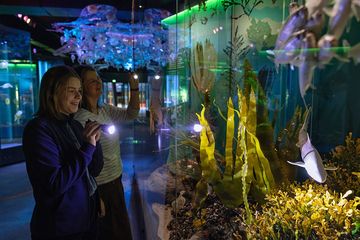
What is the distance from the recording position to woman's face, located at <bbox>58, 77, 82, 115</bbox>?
1.20 metres

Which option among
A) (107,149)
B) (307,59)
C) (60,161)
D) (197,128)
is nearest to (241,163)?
(197,128)

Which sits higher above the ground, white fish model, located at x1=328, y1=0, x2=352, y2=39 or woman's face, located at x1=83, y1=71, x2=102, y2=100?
white fish model, located at x1=328, y1=0, x2=352, y2=39

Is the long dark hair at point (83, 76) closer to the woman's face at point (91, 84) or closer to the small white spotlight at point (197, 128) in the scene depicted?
the woman's face at point (91, 84)

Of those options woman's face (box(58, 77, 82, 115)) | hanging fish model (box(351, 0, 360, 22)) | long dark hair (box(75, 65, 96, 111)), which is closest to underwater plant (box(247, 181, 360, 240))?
hanging fish model (box(351, 0, 360, 22))

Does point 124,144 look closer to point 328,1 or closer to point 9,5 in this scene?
point 9,5

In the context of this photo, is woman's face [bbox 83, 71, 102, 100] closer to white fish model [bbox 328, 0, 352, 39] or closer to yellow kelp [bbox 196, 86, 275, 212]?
yellow kelp [bbox 196, 86, 275, 212]

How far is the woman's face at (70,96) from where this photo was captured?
120cm

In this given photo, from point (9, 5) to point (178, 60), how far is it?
10.6 feet

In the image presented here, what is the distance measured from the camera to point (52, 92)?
46.5 inches

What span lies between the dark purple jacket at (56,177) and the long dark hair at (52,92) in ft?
0.13

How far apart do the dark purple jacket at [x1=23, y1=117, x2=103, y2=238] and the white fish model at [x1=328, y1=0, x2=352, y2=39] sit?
0.94 m

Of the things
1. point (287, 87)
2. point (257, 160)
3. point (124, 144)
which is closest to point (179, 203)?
point (257, 160)

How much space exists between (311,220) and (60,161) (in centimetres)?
100

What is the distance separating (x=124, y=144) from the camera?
6.09m
